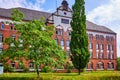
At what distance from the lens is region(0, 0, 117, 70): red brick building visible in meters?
56.6

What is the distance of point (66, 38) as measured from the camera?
66.5m

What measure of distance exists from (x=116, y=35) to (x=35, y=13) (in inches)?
1136

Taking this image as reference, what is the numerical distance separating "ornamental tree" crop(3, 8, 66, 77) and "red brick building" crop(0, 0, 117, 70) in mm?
24670

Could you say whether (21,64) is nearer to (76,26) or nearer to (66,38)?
(76,26)

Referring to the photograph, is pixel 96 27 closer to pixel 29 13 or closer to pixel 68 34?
pixel 68 34

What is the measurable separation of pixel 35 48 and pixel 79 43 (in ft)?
48.9

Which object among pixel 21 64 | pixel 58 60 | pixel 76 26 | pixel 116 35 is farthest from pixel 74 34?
pixel 116 35

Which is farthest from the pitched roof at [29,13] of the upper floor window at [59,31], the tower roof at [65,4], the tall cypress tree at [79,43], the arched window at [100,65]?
the arched window at [100,65]

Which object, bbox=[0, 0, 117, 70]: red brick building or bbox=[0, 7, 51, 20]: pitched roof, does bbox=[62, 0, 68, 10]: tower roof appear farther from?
bbox=[0, 7, 51, 20]: pitched roof

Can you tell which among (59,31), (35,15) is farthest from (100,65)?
(35,15)

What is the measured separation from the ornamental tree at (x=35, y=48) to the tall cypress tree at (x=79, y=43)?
12.1m

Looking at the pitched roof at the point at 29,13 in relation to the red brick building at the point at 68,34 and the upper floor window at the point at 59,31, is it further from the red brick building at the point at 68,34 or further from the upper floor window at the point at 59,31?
the upper floor window at the point at 59,31

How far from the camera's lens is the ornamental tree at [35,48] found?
29984mm

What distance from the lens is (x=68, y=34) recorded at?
66.8m
